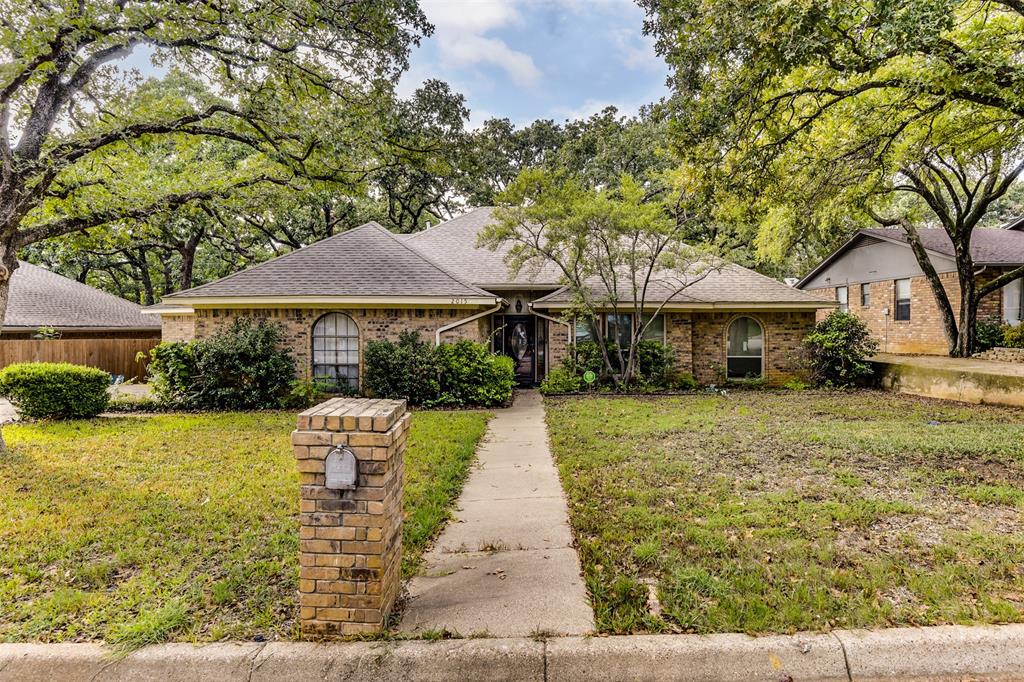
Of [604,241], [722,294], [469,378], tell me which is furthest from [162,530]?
[722,294]

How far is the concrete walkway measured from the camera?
2.88 meters

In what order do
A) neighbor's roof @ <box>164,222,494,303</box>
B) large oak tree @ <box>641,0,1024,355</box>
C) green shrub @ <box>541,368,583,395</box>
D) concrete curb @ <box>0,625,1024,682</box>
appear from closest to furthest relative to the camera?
1. concrete curb @ <box>0,625,1024,682</box>
2. large oak tree @ <box>641,0,1024,355</box>
3. neighbor's roof @ <box>164,222,494,303</box>
4. green shrub @ <box>541,368,583,395</box>

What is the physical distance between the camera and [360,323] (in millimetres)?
11531

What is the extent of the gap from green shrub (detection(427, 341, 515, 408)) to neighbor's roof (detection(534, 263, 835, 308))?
103 inches

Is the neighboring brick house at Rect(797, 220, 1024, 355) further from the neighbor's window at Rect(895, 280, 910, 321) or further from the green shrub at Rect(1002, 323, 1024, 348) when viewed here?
the green shrub at Rect(1002, 323, 1024, 348)

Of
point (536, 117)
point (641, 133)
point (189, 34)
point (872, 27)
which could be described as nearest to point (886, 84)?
point (872, 27)

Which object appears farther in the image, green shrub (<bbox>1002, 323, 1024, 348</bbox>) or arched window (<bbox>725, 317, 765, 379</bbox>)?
green shrub (<bbox>1002, 323, 1024, 348</bbox>)

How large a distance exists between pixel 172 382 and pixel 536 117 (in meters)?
22.5

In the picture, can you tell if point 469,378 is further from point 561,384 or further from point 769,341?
point 769,341

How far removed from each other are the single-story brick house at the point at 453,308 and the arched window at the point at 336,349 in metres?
0.02

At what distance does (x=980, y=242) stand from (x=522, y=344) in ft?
54.9

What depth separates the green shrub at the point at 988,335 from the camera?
589 inches

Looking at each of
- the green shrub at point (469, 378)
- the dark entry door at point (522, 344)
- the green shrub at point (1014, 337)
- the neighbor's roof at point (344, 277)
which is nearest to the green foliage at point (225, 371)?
the neighbor's roof at point (344, 277)

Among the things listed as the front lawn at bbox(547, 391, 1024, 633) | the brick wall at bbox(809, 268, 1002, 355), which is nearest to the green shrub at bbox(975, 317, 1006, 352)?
the brick wall at bbox(809, 268, 1002, 355)
